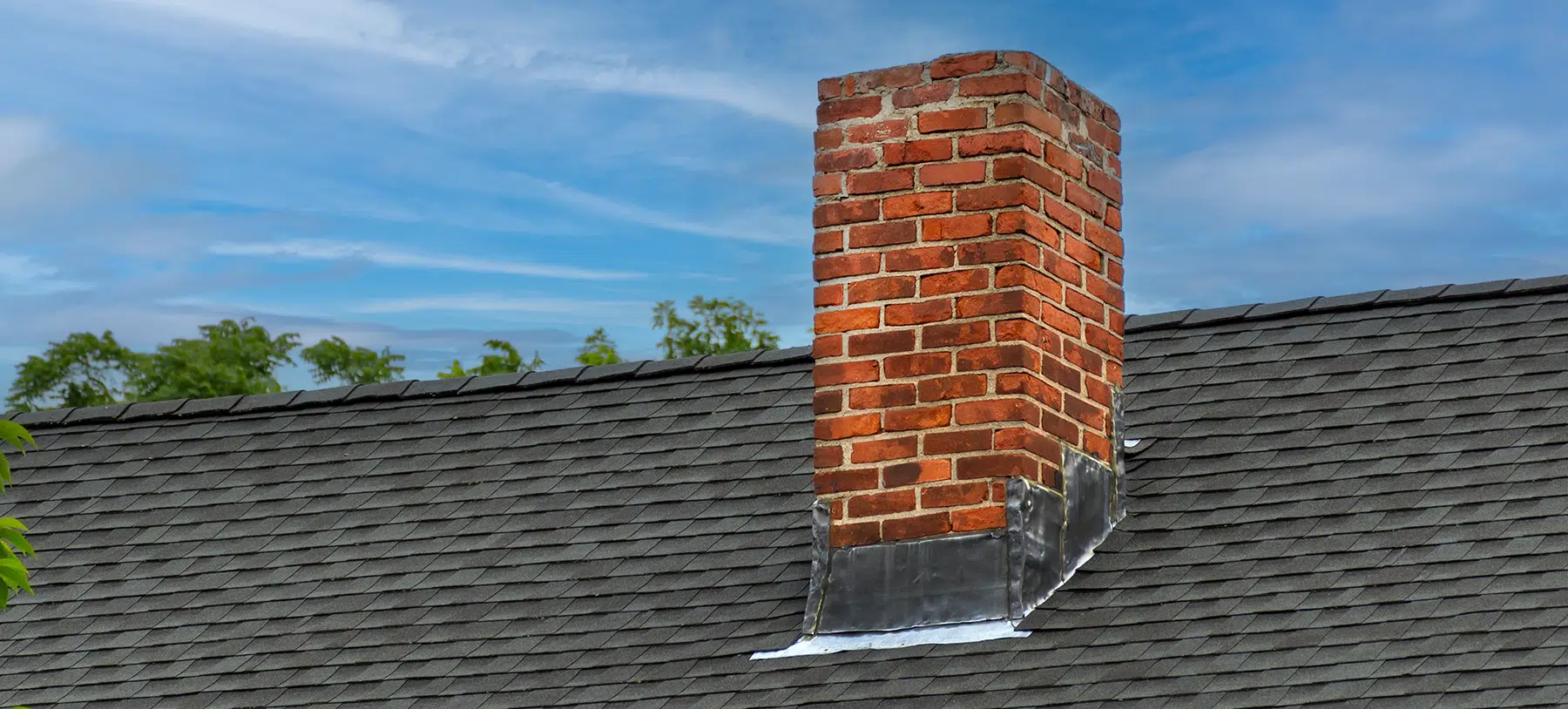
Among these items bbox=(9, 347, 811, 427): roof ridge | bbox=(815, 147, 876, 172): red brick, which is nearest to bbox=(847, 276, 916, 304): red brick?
bbox=(815, 147, 876, 172): red brick

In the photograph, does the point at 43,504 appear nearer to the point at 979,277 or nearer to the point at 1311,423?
the point at 979,277

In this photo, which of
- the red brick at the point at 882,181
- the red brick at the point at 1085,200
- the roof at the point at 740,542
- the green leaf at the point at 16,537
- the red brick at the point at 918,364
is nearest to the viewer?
the green leaf at the point at 16,537

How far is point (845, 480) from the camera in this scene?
718 centimetres

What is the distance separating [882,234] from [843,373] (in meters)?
0.51

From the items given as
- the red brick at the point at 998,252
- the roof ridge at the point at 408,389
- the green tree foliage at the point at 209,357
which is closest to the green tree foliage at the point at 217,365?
the green tree foliage at the point at 209,357

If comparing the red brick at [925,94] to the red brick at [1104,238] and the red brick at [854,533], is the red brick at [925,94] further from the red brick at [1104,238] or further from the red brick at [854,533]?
the red brick at [854,533]

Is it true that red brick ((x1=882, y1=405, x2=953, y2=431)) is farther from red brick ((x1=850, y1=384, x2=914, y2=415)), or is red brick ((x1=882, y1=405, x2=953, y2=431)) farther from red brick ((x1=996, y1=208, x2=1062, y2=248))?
red brick ((x1=996, y1=208, x2=1062, y2=248))

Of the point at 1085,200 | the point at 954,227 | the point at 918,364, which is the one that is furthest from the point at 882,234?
the point at 1085,200

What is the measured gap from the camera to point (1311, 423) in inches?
305

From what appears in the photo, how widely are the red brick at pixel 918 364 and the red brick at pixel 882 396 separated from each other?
0.04 metres

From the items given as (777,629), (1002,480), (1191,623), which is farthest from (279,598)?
(1191,623)

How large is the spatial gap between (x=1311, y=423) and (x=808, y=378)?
2.29m

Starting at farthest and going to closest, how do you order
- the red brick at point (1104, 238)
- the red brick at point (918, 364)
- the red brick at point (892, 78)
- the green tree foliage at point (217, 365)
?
the green tree foliage at point (217, 365) < the red brick at point (1104, 238) < the red brick at point (892, 78) < the red brick at point (918, 364)

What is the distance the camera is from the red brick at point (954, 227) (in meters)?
7.18
